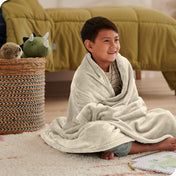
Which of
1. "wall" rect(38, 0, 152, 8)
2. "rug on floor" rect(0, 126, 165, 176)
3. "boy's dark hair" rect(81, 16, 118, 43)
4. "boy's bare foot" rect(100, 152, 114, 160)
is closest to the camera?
"rug on floor" rect(0, 126, 165, 176)

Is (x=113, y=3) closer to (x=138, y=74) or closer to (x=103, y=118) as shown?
(x=138, y=74)

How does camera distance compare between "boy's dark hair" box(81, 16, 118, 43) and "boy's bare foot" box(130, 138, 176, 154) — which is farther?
"boy's dark hair" box(81, 16, 118, 43)

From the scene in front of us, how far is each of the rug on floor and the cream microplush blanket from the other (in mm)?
42

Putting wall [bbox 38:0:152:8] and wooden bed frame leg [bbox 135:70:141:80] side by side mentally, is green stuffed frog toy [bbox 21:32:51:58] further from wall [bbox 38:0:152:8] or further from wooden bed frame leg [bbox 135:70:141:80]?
wooden bed frame leg [bbox 135:70:141:80]

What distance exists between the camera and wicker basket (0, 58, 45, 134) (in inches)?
62.2

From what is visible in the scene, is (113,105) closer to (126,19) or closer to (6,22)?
(6,22)

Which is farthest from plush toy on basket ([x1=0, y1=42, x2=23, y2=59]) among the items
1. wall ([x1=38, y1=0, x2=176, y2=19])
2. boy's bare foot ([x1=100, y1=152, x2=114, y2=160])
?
wall ([x1=38, y1=0, x2=176, y2=19])

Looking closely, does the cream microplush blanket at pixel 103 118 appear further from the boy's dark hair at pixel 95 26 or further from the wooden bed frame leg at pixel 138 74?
the wooden bed frame leg at pixel 138 74

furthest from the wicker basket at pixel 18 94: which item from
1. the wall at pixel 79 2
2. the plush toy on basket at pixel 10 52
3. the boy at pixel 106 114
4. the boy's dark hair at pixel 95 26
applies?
the wall at pixel 79 2

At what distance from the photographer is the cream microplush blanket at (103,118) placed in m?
1.19

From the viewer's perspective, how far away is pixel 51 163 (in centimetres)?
114

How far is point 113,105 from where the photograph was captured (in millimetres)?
1338

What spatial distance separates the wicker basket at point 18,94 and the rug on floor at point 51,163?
0.74 feet

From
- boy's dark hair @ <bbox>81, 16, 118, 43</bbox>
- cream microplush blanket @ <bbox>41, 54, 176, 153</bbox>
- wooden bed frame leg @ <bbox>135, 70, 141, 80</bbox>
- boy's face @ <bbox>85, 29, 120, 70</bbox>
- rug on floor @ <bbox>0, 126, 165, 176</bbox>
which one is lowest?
wooden bed frame leg @ <bbox>135, 70, 141, 80</bbox>
